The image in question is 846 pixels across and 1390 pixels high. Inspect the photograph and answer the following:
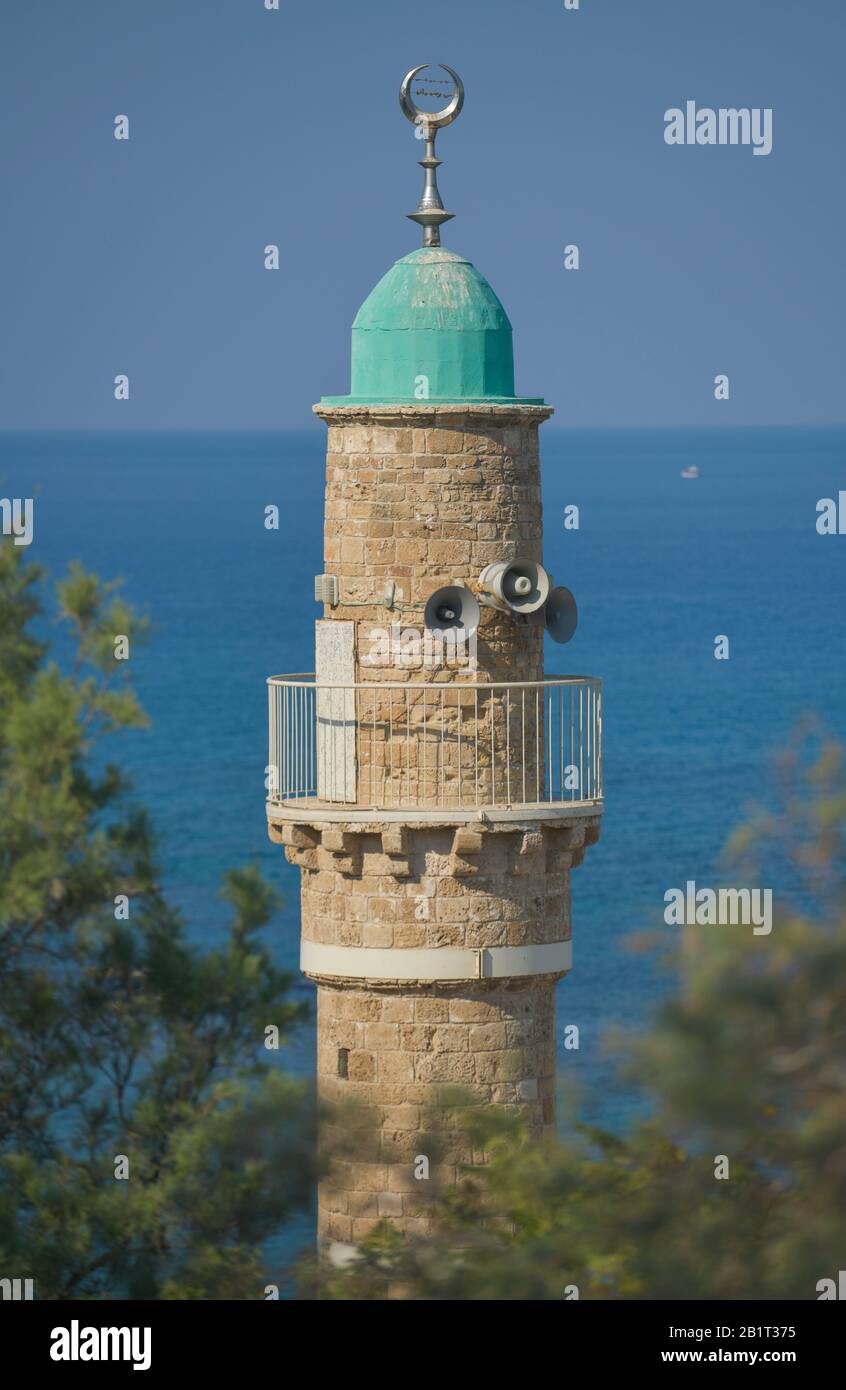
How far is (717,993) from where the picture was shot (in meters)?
17.6

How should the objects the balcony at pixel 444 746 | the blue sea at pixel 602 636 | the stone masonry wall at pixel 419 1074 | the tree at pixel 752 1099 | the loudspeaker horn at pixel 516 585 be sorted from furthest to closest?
the blue sea at pixel 602 636
the balcony at pixel 444 746
the loudspeaker horn at pixel 516 585
the stone masonry wall at pixel 419 1074
the tree at pixel 752 1099

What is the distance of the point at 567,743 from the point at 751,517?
330 ft

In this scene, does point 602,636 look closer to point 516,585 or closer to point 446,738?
point 446,738

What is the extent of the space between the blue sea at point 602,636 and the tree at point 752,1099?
12.4 meters

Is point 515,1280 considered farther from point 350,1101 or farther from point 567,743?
point 567,743

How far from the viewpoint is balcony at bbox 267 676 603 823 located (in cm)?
2630

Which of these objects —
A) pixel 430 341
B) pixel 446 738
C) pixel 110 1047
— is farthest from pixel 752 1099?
pixel 430 341

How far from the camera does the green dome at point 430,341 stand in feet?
86.2

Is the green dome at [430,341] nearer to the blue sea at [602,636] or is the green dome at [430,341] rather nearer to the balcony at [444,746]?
the balcony at [444,746]

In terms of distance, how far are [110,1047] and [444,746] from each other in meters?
4.33

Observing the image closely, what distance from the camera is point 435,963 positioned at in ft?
86.5

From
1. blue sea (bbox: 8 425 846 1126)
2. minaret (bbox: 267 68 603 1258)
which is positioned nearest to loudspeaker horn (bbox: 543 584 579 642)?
minaret (bbox: 267 68 603 1258)

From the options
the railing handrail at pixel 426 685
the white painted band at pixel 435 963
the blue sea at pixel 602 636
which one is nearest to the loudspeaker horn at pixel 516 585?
the railing handrail at pixel 426 685
